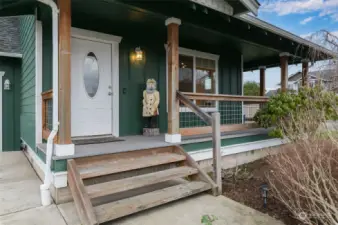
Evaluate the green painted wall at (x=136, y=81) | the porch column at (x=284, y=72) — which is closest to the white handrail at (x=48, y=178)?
the green painted wall at (x=136, y=81)

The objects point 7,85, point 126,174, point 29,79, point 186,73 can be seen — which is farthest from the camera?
point 7,85

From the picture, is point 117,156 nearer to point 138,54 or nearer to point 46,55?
point 46,55

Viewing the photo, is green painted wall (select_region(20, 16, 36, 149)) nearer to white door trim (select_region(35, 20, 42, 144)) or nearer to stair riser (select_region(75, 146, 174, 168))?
white door trim (select_region(35, 20, 42, 144))

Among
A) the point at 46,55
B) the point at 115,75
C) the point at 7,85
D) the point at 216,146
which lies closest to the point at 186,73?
the point at 115,75

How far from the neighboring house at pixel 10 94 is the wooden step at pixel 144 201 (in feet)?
19.1

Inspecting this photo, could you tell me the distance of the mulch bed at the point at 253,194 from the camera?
2.72m

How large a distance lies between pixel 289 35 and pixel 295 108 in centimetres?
209

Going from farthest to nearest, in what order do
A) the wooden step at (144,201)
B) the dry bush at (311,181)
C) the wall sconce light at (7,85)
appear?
the wall sconce light at (7,85) < the wooden step at (144,201) < the dry bush at (311,181)

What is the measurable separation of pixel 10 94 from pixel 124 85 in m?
→ 4.03

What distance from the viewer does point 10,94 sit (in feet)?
22.5

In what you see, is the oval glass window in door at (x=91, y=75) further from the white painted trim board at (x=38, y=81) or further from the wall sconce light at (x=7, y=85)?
the wall sconce light at (x=7, y=85)

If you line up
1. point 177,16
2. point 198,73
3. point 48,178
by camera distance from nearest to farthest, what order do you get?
point 48,178
point 177,16
point 198,73

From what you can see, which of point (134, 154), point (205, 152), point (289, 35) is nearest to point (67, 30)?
point (134, 154)

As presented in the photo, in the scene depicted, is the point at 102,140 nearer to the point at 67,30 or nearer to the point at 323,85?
the point at 67,30
